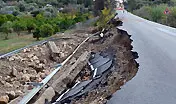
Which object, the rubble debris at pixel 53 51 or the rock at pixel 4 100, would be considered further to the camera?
the rubble debris at pixel 53 51

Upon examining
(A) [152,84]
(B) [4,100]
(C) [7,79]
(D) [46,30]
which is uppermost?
(A) [152,84]

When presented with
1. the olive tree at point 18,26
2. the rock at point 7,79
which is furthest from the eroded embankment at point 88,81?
the olive tree at point 18,26

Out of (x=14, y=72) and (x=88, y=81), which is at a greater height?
(x=88, y=81)

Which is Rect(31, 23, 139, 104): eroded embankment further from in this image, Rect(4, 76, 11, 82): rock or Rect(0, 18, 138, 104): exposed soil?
Rect(4, 76, 11, 82): rock

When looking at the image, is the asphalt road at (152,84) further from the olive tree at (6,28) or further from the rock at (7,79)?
the olive tree at (6,28)

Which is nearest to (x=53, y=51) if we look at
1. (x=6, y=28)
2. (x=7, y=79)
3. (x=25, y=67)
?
(x=25, y=67)

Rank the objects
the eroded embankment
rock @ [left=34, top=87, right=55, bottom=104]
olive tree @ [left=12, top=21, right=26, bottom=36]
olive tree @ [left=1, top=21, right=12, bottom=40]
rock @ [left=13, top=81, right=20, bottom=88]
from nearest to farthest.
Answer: the eroded embankment
rock @ [left=34, top=87, right=55, bottom=104]
rock @ [left=13, top=81, right=20, bottom=88]
olive tree @ [left=1, top=21, right=12, bottom=40]
olive tree @ [left=12, top=21, right=26, bottom=36]

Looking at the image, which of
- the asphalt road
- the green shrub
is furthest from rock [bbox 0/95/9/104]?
the green shrub

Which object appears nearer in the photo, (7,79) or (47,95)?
(47,95)

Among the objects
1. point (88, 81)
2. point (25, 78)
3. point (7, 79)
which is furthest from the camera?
point (25, 78)

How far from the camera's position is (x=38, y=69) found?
12391 millimetres

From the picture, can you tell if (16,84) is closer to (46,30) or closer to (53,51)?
(53,51)

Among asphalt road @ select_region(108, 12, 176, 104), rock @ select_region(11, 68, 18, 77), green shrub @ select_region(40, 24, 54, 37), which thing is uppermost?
asphalt road @ select_region(108, 12, 176, 104)

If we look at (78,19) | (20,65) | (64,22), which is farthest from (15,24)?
(20,65)
